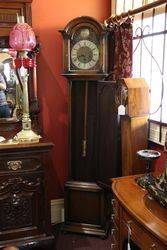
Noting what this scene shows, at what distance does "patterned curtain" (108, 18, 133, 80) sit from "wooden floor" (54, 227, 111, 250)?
1.37 metres

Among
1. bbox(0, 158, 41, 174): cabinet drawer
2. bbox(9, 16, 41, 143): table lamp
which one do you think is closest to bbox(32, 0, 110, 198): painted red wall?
bbox(9, 16, 41, 143): table lamp

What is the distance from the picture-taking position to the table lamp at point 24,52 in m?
2.20

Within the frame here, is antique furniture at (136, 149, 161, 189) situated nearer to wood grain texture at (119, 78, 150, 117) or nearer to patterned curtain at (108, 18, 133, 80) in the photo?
wood grain texture at (119, 78, 150, 117)

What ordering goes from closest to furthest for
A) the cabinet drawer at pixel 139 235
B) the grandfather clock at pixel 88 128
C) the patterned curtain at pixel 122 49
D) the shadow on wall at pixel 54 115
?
1. the cabinet drawer at pixel 139 235
2. the patterned curtain at pixel 122 49
3. the grandfather clock at pixel 88 128
4. the shadow on wall at pixel 54 115

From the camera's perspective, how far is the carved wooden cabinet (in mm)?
2199

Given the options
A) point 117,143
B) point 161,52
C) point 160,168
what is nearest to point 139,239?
point 160,168

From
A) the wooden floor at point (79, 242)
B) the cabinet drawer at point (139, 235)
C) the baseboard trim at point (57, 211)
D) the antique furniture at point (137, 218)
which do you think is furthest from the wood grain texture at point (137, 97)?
the baseboard trim at point (57, 211)

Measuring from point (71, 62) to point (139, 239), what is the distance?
5.16 ft

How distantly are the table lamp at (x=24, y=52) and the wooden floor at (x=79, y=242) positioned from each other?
96 cm

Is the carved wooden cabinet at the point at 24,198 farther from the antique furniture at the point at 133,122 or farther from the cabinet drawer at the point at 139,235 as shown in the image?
the cabinet drawer at the point at 139,235

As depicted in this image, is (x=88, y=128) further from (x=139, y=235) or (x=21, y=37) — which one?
(x=139, y=235)

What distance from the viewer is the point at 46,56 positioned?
107 inches

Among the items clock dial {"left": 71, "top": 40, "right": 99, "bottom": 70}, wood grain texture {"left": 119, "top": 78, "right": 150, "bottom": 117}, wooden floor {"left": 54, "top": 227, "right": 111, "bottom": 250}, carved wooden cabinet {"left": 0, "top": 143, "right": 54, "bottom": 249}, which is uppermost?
clock dial {"left": 71, "top": 40, "right": 99, "bottom": 70}

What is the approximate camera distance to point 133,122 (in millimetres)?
2080
